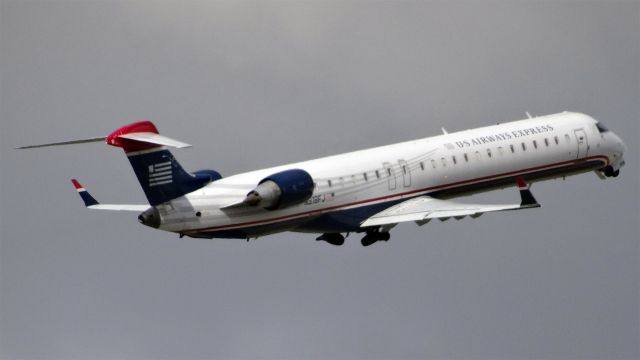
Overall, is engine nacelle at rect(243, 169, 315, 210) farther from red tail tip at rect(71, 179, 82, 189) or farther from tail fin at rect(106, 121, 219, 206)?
red tail tip at rect(71, 179, 82, 189)

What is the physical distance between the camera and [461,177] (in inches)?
2982

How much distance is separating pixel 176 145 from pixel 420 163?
14.0 metres

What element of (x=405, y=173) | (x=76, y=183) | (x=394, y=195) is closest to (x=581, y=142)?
(x=405, y=173)

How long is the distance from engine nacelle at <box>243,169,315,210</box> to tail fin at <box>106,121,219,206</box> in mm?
2360

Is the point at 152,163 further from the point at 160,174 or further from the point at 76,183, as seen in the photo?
the point at 76,183

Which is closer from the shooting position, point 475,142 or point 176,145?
point 176,145

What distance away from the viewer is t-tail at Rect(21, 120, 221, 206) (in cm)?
6712

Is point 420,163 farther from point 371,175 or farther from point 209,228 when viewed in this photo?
point 209,228

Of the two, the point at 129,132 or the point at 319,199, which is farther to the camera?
the point at 319,199

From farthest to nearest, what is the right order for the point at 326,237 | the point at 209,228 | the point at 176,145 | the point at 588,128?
the point at 588,128 < the point at 326,237 < the point at 209,228 < the point at 176,145

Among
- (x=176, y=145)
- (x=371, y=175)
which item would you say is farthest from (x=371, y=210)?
(x=176, y=145)

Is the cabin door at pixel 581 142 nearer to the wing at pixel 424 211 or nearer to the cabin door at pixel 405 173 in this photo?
the wing at pixel 424 211

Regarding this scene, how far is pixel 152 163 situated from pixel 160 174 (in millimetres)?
530

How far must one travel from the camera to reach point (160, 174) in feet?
224
